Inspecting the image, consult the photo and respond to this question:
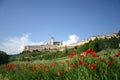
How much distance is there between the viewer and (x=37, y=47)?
149625 mm

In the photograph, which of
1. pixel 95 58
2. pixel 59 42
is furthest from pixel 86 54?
pixel 59 42

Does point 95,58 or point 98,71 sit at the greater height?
point 95,58

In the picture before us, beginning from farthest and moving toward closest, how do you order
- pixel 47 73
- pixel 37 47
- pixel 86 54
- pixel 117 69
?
pixel 37 47, pixel 47 73, pixel 86 54, pixel 117 69

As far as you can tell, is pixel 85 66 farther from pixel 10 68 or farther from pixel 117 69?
pixel 10 68

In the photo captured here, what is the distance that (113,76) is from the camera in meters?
4.77

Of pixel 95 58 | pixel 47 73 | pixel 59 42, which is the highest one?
pixel 59 42

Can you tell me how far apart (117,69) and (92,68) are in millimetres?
774

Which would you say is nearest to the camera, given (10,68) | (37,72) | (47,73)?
(47,73)

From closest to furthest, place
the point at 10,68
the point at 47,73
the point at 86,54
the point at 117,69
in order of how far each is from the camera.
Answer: the point at 117,69, the point at 86,54, the point at 47,73, the point at 10,68

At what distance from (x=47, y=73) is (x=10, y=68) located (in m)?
4.69

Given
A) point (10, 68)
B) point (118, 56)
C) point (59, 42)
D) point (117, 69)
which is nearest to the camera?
point (117, 69)

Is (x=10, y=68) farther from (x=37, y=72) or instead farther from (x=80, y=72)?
(x=80, y=72)

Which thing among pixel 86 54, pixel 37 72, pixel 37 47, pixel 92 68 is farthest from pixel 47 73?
pixel 37 47

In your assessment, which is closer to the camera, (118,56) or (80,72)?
(80,72)
